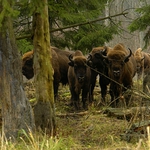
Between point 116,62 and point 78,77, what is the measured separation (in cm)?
138

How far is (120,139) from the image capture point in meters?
8.80

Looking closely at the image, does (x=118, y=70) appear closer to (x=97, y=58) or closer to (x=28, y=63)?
(x=97, y=58)

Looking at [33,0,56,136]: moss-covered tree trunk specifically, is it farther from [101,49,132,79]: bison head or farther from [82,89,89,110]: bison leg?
[82,89,89,110]: bison leg

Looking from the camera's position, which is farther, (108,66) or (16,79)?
(108,66)

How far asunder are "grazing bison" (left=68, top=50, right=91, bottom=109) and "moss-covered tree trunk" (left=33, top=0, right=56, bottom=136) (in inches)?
185

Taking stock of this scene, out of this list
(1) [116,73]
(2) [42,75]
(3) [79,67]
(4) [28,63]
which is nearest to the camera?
(2) [42,75]

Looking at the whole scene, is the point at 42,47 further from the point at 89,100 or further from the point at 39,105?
the point at 89,100

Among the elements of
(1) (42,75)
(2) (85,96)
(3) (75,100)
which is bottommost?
(3) (75,100)

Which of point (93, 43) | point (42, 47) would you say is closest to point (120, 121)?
point (42, 47)

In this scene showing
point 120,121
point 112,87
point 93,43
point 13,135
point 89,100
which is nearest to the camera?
point 13,135

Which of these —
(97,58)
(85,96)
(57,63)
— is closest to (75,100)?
(85,96)

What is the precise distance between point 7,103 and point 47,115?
1167mm

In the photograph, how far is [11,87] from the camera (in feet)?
28.3

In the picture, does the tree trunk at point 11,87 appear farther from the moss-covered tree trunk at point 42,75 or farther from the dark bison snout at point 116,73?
the dark bison snout at point 116,73
